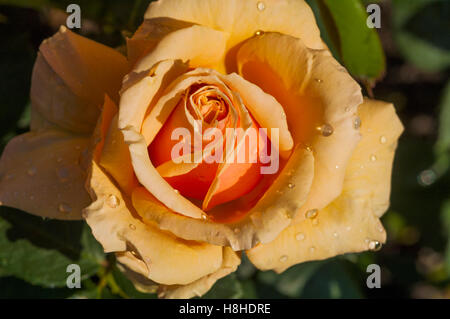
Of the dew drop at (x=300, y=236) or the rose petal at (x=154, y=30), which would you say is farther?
the dew drop at (x=300, y=236)

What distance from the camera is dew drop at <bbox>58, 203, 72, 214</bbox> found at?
95cm

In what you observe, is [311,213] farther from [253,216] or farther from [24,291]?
[24,291]

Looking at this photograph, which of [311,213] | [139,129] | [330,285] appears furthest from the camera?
[330,285]

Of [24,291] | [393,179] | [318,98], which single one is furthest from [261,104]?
[393,179]

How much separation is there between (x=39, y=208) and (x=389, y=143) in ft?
2.56

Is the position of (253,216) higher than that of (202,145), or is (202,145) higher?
(202,145)

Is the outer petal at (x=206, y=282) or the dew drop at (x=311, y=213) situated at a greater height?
the dew drop at (x=311, y=213)

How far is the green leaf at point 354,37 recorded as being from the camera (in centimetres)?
109

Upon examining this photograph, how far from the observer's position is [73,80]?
97 cm

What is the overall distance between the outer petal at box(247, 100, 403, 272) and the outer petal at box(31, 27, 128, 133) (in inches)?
18.0

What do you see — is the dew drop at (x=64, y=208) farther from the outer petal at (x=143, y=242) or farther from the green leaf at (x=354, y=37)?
the green leaf at (x=354, y=37)

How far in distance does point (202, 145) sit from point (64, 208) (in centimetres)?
→ 34

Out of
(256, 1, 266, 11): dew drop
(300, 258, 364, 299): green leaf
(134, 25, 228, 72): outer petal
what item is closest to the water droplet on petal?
(134, 25, 228, 72): outer petal

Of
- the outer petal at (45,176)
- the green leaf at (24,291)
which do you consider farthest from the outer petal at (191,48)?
the green leaf at (24,291)
